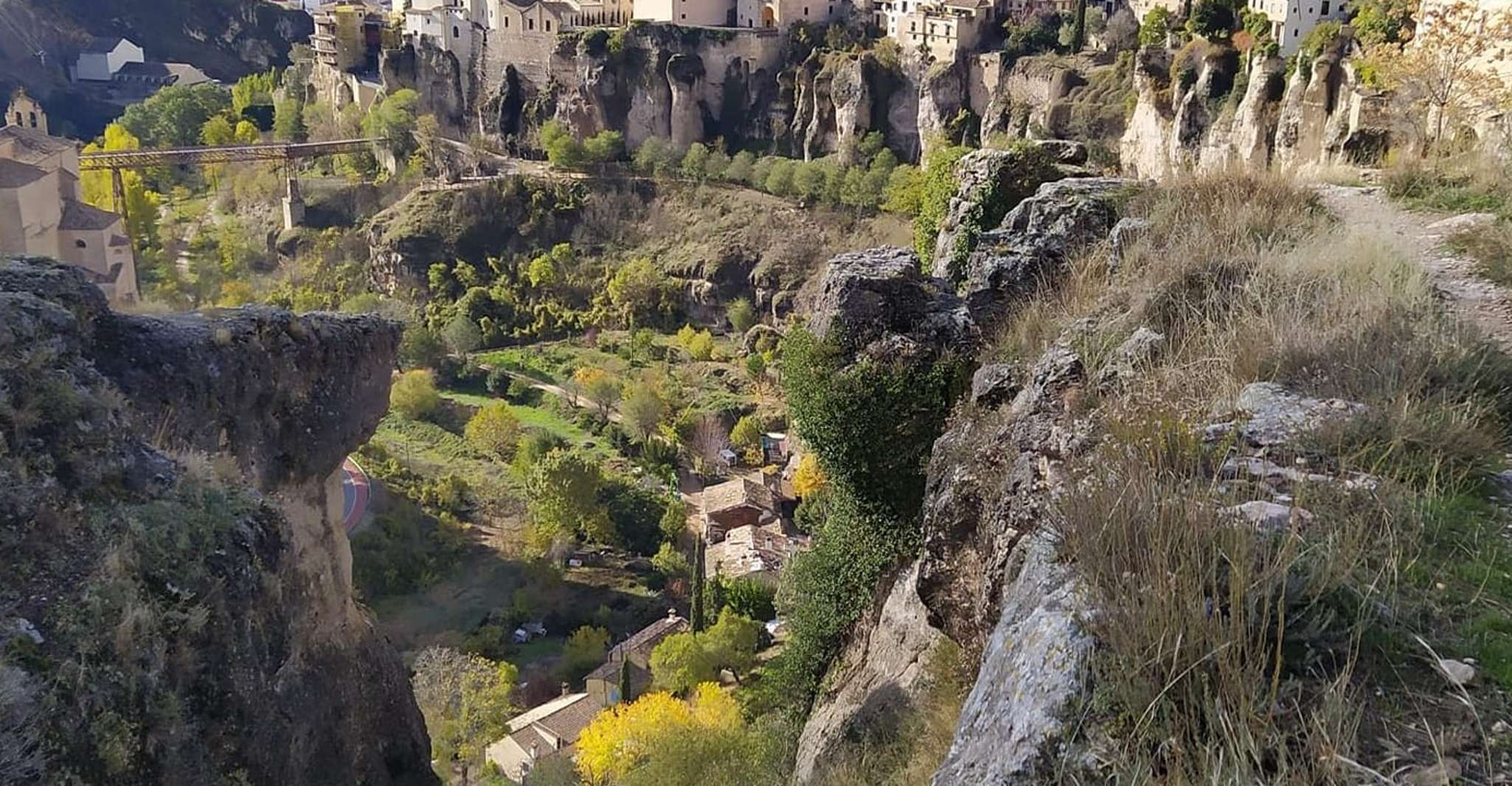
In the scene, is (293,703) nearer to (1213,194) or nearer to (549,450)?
(1213,194)

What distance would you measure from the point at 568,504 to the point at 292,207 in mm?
26866

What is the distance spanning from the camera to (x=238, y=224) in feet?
145

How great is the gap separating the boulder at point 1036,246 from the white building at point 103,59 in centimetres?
7061

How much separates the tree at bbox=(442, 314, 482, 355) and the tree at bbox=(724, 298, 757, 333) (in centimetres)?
882

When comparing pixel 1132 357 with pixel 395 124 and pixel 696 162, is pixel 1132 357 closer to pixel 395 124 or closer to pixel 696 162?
pixel 696 162

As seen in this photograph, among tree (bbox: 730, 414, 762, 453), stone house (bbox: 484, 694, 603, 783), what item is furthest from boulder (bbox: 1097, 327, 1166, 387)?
tree (bbox: 730, 414, 762, 453)

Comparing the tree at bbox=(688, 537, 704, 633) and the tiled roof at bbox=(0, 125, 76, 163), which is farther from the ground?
the tiled roof at bbox=(0, 125, 76, 163)

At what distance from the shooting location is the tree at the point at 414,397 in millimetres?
31062

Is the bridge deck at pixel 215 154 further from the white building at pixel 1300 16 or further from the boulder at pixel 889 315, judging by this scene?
the white building at pixel 1300 16

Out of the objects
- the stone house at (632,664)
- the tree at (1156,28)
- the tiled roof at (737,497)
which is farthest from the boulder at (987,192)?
the tree at (1156,28)

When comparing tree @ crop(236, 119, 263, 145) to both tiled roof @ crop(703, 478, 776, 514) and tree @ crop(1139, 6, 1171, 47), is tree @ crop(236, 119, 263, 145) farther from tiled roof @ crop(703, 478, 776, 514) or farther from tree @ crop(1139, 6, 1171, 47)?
tree @ crop(1139, 6, 1171, 47)

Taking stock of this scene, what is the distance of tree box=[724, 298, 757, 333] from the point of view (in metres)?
38.2

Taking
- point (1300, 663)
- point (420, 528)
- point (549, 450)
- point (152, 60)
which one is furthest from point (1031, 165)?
point (152, 60)

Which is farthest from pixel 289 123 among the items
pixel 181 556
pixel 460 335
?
pixel 181 556
